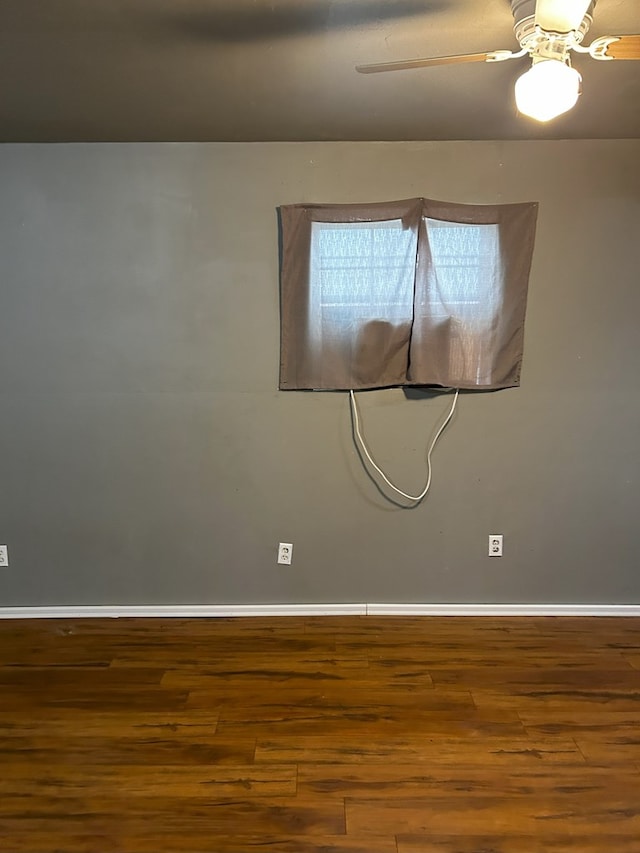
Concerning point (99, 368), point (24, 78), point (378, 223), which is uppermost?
point (24, 78)

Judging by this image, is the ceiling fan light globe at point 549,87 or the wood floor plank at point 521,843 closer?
the ceiling fan light globe at point 549,87

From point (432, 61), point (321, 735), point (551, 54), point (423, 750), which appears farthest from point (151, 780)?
point (551, 54)

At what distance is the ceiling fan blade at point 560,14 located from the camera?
52.2 inches

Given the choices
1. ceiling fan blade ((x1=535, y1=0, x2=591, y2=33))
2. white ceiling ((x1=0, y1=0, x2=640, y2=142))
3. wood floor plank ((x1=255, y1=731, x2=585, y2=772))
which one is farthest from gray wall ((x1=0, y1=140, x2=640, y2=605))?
ceiling fan blade ((x1=535, y1=0, x2=591, y2=33))

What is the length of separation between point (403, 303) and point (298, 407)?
65 centimetres

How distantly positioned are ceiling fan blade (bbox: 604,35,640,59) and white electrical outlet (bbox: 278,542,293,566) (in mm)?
2152

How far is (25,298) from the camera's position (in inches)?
106

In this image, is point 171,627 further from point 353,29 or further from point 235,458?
point 353,29

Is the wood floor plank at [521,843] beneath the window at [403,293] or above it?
beneath

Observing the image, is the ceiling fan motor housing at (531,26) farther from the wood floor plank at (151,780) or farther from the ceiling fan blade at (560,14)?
the wood floor plank at (151,780)

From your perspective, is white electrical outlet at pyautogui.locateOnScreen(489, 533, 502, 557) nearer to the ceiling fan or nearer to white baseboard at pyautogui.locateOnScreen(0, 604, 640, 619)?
white baseboard at pyautogui.locateOnScreen(0, 604, 640, 619)

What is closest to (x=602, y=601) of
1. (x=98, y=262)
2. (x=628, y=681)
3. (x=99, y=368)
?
(x=628, y=681)

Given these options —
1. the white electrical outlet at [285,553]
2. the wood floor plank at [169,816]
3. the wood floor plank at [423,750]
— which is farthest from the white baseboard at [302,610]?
the wood floor plank at [169,816]

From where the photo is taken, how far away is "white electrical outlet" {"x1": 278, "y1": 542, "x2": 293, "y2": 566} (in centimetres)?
283
